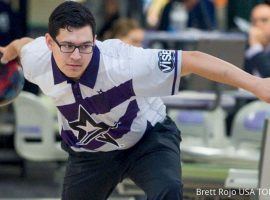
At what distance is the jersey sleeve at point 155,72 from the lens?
5.49 metres

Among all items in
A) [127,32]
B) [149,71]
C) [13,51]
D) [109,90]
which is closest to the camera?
[149,71]

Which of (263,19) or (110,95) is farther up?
(110,95)

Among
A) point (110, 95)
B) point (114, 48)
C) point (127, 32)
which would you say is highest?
point (114, 48)

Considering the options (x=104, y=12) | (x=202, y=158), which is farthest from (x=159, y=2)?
(x=202, y=158)

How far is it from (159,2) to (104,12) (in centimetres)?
258

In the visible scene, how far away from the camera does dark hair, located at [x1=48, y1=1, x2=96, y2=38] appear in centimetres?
553

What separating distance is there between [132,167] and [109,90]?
581 mm

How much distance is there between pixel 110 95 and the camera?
221 inches

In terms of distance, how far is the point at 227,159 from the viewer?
29.0 feet

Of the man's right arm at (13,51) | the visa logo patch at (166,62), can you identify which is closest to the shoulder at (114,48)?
the visa logo patch at (166,62)

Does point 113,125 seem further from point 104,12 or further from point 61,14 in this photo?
point 104,12

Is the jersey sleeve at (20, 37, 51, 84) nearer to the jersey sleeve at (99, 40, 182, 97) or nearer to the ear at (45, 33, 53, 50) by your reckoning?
the ear at (45, 33, 53, 50)

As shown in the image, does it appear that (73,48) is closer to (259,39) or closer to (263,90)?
(263,90)

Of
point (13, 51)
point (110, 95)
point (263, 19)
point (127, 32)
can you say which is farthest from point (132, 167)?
point (263, 19)
